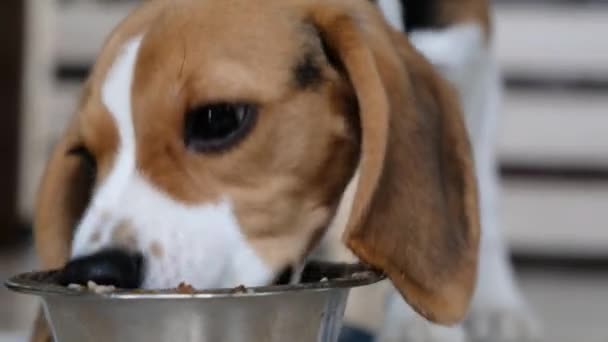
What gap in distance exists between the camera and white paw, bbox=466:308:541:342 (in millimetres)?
2377

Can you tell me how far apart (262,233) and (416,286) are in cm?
20

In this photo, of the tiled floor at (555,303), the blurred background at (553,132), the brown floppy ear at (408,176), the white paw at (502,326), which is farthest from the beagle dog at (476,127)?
the blurred background at (553,132)

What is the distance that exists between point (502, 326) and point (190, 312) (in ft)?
4.46

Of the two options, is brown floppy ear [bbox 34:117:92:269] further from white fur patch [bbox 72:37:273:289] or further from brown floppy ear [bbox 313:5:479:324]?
brown floppy ear [bbox 313:5:479:324]

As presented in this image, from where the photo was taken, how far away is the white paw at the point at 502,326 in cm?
238

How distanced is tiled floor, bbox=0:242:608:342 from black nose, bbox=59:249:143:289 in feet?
3.48

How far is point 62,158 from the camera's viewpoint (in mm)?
1716

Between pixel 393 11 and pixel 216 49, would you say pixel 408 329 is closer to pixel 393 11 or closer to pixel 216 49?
pixel 393 11

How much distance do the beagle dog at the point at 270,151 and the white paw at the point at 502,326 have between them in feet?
2.90

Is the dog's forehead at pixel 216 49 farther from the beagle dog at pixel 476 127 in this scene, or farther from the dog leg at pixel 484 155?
the dog leg at pixel 484 155

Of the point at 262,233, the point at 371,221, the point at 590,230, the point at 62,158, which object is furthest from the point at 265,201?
the point at 590,230

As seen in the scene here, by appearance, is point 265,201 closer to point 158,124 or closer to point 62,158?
point 158,124

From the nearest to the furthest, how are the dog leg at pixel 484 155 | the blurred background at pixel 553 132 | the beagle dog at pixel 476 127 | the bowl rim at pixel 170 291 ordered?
the bowl rim at pixel 170 291
the beagle dog at pixel 476 127
the dog leg at pixel 484 155
the blurred background at pixel 553 132

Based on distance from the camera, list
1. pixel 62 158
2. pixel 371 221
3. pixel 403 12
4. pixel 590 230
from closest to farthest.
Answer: pixel 371 221 < pixel 62 158 < pixel 403 12 < pixel 590 230
